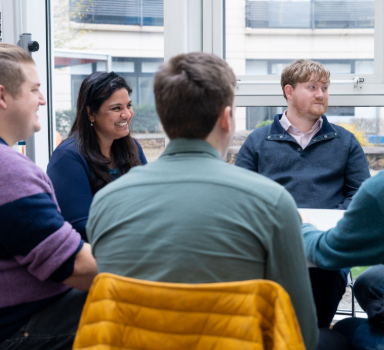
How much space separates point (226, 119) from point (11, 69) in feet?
2.22

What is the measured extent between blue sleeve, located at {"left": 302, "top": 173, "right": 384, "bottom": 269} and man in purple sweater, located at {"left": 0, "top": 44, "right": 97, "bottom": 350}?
0.60 metres

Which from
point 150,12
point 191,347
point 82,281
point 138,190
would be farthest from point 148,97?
point 191,347

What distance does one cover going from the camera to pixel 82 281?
120cm

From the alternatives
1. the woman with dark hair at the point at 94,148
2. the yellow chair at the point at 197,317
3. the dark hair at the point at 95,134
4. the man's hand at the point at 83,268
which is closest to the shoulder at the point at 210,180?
the yellow chair at the point at 197,317

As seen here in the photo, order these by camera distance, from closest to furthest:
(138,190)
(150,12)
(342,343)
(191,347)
→ (191,347) < (138,190) < (342,343) < (150,12)

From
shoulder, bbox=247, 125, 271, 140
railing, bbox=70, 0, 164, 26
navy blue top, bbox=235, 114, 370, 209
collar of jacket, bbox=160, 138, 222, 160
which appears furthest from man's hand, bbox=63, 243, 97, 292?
railing, bbox=70, 0, 164, 26

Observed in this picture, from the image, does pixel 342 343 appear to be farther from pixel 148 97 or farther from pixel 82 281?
pixel 148 97

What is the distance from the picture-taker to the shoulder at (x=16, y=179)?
1.08m

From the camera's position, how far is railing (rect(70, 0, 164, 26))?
9.60 ft

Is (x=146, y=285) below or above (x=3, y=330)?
above

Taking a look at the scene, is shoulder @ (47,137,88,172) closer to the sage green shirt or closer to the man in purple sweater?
the man in purple sweater

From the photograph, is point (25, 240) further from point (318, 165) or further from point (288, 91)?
point (288, 91)

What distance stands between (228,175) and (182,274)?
210 mm

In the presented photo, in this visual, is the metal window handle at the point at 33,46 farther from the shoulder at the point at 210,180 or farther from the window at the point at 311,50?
the shoulder at the point at 210,180
